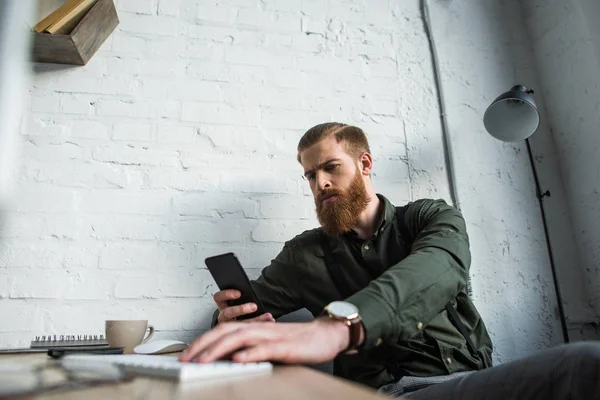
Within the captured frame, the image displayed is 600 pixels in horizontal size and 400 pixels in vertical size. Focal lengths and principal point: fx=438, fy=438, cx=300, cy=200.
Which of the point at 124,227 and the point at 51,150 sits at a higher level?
the point at 51,150

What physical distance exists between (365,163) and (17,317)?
1.08 m

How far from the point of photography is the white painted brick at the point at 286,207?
4.63 ft

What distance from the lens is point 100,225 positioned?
1.30m

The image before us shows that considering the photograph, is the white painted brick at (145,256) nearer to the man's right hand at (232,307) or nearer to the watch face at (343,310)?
the man's right hand at (232,307)

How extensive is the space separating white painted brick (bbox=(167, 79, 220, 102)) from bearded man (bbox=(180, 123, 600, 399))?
38 centimetres

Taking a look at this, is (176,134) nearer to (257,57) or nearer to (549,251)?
(257,57)

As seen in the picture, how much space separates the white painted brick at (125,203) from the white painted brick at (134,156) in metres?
0.10

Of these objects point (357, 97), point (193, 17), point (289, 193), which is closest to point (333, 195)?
point (289, 193)

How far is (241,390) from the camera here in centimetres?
33

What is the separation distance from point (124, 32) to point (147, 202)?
0.61m

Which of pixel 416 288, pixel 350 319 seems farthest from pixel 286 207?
pixel 350 319

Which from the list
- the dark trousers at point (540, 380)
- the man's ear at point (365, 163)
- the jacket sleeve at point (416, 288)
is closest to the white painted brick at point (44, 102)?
the man's ear at point (365, 163)

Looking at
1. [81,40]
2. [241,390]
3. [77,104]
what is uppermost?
[81,40]

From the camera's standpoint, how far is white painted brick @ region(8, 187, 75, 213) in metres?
1.27
